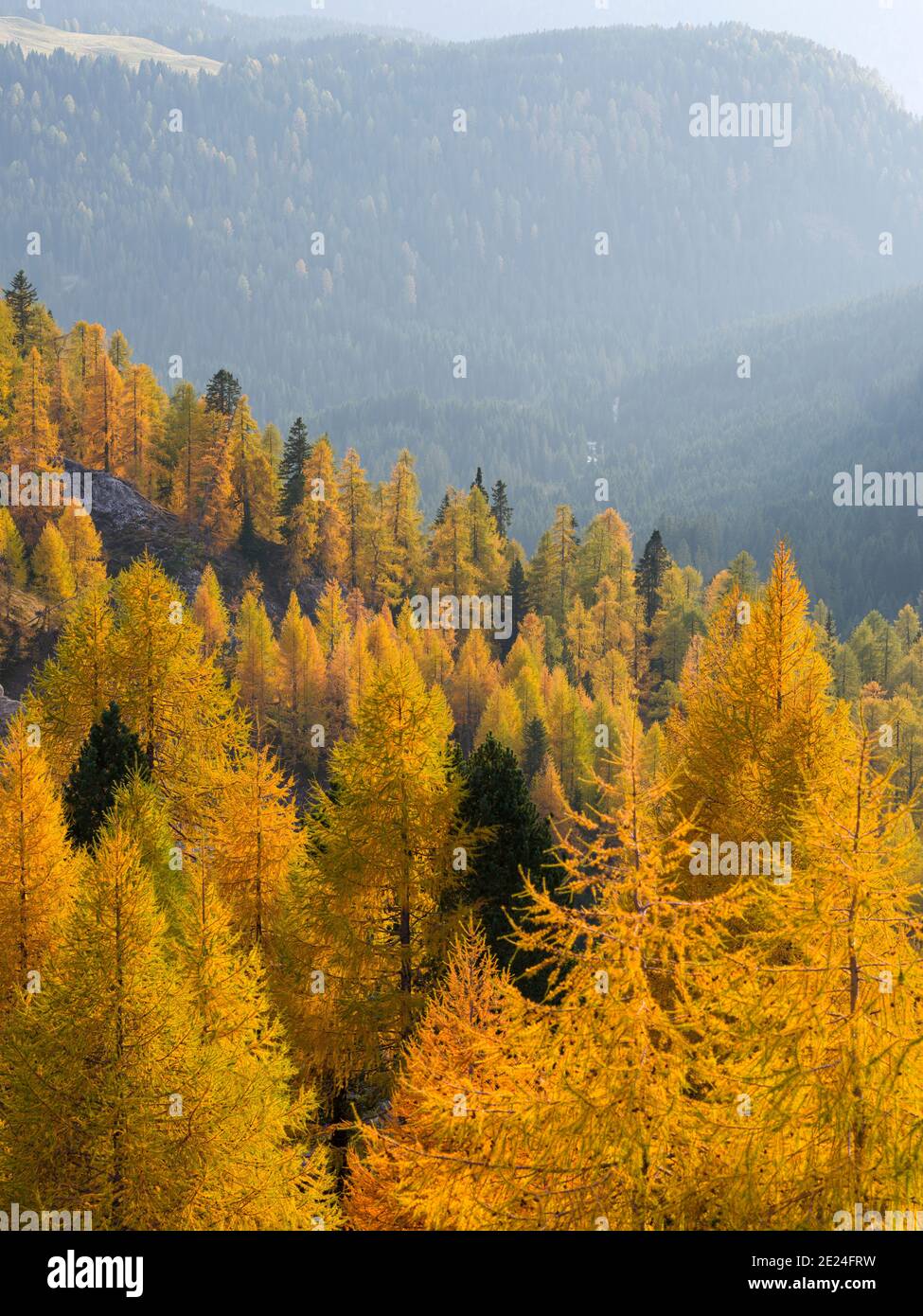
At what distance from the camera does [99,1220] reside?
611 inches

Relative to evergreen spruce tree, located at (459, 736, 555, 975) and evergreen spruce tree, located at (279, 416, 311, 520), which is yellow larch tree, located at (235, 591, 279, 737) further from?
evergreen spruce tree, located at (459, 736, 555, 975)

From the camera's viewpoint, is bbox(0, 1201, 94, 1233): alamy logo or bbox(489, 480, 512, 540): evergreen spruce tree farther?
bbox(489, 480, 512, 540): evergreen spruce tree

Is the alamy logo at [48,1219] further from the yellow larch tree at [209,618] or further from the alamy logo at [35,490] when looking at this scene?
the alamy logo at [35,490]

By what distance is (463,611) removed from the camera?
9412 centimetres

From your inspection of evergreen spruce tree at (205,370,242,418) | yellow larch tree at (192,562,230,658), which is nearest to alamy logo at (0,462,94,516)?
yellow larch tree at (192,562,230,658)

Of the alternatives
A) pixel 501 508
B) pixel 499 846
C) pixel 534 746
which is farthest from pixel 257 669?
pixel 499 846

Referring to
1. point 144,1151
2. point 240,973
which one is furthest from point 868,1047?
point 240,973

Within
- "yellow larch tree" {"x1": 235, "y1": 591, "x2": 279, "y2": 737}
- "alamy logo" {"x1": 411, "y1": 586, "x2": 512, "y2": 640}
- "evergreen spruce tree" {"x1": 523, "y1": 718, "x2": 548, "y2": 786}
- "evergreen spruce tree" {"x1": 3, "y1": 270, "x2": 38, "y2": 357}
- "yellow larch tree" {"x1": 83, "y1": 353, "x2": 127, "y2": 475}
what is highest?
"evergreen spruce tree" {"x1": 3, "y1": 270, "x2": 38, "y2": 357}

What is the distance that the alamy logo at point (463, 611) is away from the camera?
9300 centimetres

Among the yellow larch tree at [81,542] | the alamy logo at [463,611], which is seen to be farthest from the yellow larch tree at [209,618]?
the alamy logo at [463,611]

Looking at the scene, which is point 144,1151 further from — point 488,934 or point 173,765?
point 173,765

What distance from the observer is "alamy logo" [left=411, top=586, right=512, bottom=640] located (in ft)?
305
